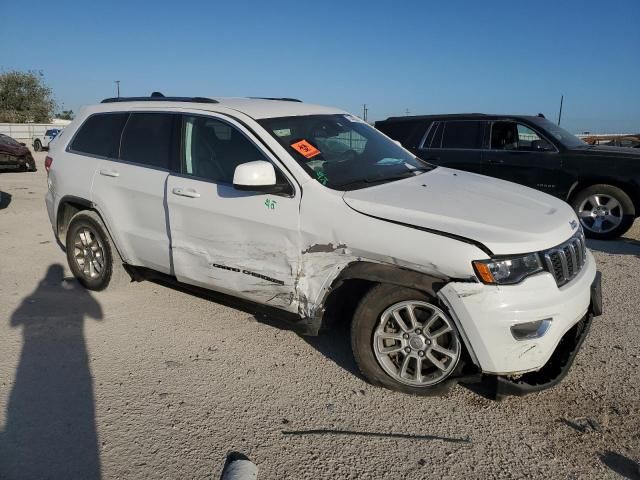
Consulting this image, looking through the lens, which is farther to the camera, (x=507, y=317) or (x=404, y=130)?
(x=404, y=130)

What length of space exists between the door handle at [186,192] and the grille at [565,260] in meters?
2.45

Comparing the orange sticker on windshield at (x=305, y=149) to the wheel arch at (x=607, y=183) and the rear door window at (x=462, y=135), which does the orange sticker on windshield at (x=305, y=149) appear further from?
the wheel arch at (x=607, y=183)

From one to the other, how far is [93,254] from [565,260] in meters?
4.15

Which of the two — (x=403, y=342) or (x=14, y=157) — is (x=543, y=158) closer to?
(x=403, y=342)

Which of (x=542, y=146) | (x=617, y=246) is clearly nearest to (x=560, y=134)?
(x=542, y=146)

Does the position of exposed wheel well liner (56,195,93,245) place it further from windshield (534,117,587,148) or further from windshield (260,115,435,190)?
windshield (534,117,587,148)

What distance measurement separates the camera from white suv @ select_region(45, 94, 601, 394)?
283cm

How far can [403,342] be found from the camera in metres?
3.14

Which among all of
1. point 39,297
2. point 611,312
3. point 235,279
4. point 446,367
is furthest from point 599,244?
point 39,297

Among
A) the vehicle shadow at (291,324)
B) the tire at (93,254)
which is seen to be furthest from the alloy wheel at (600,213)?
the tire at (93,254)

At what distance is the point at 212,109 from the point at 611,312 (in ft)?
12.7

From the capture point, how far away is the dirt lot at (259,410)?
2.62 metres

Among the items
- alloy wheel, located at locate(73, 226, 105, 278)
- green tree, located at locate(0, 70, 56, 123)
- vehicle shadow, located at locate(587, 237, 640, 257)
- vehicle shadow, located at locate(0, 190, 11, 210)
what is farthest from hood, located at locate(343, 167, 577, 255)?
green tree, located at locate(0, 70, 56, 123)

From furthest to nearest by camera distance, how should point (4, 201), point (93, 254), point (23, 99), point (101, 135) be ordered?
1. point (23, 99)
2. point (4, 201)
3. point (93, 254)
4. point (101, 135)
